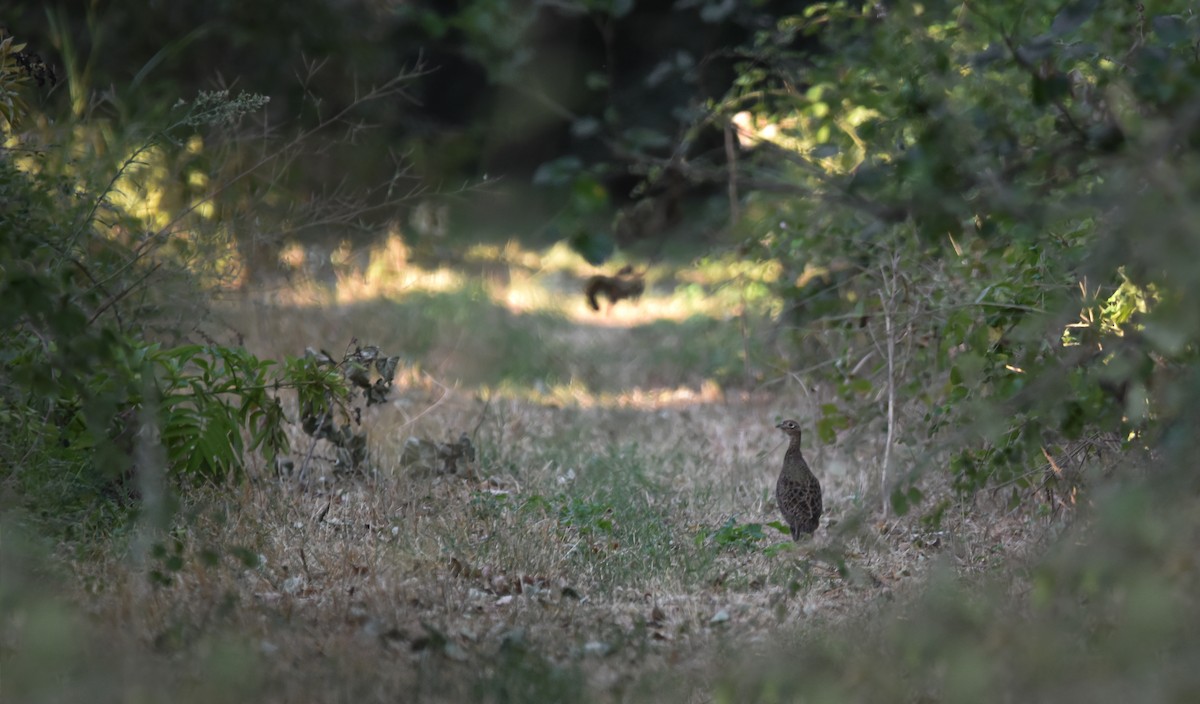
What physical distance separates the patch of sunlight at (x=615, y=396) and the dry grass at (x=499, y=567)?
0.52ft

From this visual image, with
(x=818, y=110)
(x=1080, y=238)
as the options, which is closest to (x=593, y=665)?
(x=1080, y=238)

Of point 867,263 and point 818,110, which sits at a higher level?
point 818,110

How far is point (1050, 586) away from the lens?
2598 mm

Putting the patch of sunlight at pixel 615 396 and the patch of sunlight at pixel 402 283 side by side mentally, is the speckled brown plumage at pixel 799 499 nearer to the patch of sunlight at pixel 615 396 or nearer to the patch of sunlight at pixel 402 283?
the patch of sunlight at pixel 615 396

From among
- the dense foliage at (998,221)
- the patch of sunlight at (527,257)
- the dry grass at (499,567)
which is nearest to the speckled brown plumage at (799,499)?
the dry grass at (499,567)

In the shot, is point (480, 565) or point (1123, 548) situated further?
point (480, 565)

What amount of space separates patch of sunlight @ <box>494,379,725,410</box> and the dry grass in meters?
0.16

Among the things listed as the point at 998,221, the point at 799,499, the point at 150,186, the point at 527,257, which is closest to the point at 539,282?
the point at 527,257

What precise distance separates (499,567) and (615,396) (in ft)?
11.8

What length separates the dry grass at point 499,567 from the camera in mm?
3160

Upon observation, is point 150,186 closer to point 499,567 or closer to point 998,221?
point 499,567

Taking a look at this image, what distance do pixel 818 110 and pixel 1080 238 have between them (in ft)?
7.89

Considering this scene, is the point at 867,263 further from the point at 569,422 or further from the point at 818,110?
the point at 569,422

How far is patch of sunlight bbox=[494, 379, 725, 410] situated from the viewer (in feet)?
25.1
